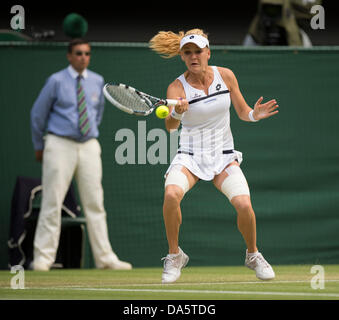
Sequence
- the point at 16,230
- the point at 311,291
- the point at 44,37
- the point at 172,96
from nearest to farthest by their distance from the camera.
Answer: the point at 311,291 < the point at 172,96 < the point at 16,230 < the point at 44,37

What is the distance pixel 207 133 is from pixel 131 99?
0.68m

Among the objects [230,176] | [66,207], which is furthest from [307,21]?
[230,176]

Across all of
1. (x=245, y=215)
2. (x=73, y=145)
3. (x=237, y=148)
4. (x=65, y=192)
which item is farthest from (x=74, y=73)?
(x=245, y=215)

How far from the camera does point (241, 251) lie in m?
10.0

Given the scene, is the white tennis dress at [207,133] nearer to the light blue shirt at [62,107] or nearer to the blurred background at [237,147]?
the light blue shirt at [62,107]

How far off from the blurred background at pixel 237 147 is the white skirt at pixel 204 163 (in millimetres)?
3026

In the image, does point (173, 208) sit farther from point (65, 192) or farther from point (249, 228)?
point (65, 192)

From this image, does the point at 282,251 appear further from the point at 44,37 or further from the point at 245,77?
the point at 44,37

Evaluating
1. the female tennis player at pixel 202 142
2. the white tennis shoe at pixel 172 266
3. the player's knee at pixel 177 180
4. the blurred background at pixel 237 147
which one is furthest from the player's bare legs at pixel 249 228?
the blurred background at pixel 237 147

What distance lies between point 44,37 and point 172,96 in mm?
5989

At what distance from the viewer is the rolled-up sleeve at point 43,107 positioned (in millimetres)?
9375

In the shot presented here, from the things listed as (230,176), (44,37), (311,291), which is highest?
(44,37)

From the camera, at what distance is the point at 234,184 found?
680cm

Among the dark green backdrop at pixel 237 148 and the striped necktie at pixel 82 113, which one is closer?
the striped necktie at pixel 82 113
